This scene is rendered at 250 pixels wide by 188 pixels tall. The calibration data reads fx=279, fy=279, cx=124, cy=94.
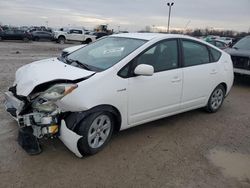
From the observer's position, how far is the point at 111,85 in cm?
371

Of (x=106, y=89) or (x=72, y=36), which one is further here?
(x=72, y=36)

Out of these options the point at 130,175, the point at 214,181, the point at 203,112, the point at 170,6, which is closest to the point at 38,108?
the point at 130,175

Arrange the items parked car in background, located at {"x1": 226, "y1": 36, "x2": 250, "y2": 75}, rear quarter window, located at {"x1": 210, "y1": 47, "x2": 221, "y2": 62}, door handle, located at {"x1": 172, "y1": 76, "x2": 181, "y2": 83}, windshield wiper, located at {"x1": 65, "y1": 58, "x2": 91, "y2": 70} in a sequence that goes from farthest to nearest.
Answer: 1. parked car in background, located at {"x1": 226, "y1": 36, "x2": 250, "y2": 75}
2. rear quarter window, located at {"x1": 210, "y1": 47, "x2": 221, "y2": 62}
3. door handle, located at {"x1": 172, "y1": 76, "x2": 181, "y2": 83}
4. windshield wiper, located at {"x1": 65, "y1": 58, "x2": 91, "y2": 70}

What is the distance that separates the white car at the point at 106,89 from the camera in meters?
3.45

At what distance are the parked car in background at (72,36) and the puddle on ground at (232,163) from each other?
29.6 meters

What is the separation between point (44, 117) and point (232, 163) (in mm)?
2603

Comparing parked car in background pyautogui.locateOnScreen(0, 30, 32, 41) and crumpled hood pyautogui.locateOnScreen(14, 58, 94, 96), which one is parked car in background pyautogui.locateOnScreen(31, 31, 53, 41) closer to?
parked car in background pyautogui.locateOnScreen(0, 30, 32, 41)

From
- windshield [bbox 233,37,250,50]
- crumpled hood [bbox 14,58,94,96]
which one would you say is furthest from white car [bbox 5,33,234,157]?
windshield [bbox 233,37,250,50]

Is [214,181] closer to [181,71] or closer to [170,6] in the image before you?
[181,71]

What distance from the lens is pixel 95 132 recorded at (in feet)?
12.2

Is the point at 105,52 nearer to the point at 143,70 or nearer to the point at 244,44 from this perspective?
the point at 143,70

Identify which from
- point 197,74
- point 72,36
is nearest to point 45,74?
point 197,74

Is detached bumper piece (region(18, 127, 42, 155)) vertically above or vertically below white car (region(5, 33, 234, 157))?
below

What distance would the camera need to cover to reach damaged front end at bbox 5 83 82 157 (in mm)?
3400
